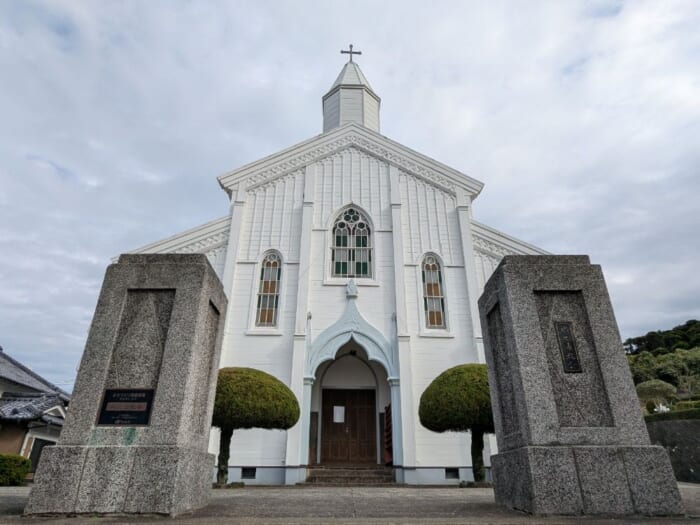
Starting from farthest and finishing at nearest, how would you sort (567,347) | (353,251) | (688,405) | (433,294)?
(353,251) < (433,294) < (688,405) < (567,347)

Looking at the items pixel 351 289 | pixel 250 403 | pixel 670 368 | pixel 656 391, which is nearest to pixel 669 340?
pixel 670 368

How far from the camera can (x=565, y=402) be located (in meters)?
4.40

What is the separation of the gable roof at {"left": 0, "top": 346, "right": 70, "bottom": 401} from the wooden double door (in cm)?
963

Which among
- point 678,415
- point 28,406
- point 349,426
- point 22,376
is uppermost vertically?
point 22,376

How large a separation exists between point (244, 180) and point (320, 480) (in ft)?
33.5

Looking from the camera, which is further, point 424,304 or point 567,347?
point 424,304

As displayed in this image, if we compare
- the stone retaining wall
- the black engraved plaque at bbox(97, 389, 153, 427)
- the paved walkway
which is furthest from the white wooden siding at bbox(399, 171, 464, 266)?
the black engraved plaque at bbox(97, 389, 153, 427)

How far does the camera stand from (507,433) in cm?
482

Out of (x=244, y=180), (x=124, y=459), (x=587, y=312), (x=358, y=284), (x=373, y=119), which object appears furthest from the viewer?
(x=373, y=119)

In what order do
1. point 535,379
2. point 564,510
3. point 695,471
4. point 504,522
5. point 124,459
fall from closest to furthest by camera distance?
1. point 504,522
2. point 564,510
3. point 124,459
4. point 535,379
5. point 695,471

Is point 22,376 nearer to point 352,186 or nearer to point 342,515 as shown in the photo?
point 352,186

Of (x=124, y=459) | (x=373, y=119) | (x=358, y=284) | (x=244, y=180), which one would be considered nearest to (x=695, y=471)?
(x=358, y=284)

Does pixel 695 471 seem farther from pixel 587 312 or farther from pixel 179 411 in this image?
pixel 179 411

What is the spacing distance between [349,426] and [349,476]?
8.48 ft
